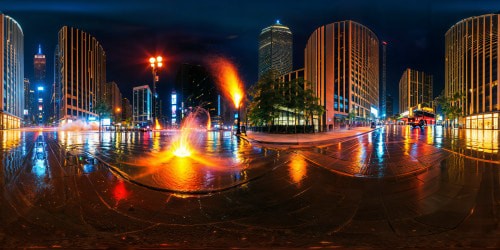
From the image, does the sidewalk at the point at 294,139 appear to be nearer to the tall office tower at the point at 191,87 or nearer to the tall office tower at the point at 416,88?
the tall office tower at the point at 191,87

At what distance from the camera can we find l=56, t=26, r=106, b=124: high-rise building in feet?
406

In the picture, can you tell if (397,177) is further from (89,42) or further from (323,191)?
(89,42)

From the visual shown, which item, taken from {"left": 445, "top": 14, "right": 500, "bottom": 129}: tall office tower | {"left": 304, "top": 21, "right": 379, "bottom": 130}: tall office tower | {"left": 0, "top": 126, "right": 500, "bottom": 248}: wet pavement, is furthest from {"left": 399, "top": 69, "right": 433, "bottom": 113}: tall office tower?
{"left": 0, "top": 126, "right": 500, "bottom": 248}: wet pavement

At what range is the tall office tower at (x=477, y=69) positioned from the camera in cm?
7025

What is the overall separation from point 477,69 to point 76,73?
538 ft

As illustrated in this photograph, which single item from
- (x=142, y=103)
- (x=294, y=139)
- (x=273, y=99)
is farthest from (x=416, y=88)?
(x=294, y=139)

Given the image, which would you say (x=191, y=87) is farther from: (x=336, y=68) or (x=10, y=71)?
(x=10, y=71)

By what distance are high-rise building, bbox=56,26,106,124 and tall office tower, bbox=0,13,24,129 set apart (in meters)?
16.0

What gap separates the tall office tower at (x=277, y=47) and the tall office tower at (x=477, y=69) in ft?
200

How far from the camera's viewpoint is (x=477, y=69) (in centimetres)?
7850

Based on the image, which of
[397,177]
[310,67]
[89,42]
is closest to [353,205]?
[397,177]

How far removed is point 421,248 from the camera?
145 inches

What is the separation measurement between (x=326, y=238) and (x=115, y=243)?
310 centimetres

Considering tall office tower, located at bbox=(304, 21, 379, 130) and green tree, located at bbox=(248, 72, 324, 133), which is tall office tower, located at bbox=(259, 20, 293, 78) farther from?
green tree, located at bbox=(248, 72, 324, 133)
